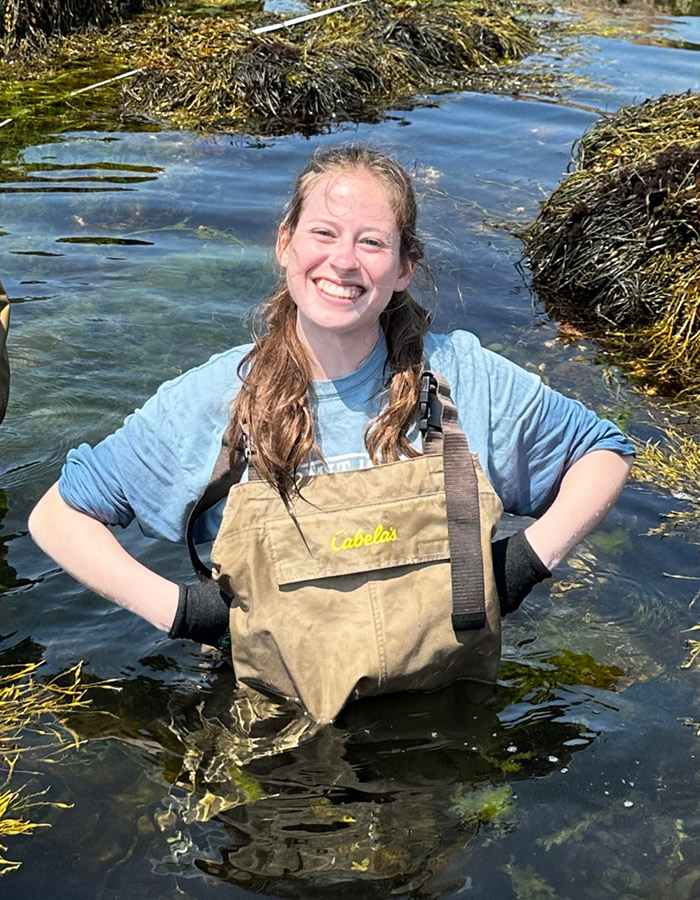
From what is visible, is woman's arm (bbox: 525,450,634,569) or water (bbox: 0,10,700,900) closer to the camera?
water (bbox: 0,10,700,900)

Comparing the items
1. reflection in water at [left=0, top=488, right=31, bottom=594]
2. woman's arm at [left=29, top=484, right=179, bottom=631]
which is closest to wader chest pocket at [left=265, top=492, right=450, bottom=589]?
woman's arm at [left=29, top=484, right=179, bottom=631]

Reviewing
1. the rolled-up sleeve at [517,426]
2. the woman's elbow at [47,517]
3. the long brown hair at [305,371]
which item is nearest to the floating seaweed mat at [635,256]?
the rolled-up sleeve at [517,426]

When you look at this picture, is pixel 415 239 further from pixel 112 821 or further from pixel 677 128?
pixel 677 128

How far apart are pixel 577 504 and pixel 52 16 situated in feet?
37.9

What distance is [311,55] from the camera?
12.0m

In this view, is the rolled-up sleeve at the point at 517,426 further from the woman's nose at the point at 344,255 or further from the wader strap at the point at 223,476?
the wader strap at the point at 223,476

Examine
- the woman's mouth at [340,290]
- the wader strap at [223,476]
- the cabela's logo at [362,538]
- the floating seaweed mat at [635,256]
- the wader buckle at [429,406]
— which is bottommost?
the floating seaweed mat at [635,256]

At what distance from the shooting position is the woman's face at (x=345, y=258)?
3332mm

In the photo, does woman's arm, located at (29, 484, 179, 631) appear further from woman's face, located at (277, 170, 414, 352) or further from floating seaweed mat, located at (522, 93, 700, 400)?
floating seaweed mat, located at (522, 93, 700, 400)

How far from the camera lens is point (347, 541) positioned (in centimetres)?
328

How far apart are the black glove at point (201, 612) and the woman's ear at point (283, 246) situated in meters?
0.98

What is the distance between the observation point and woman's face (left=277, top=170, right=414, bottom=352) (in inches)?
131

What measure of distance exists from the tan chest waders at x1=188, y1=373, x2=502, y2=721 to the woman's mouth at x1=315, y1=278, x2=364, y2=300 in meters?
0.42

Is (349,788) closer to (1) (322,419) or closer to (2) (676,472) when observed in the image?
(1) (322,419)
